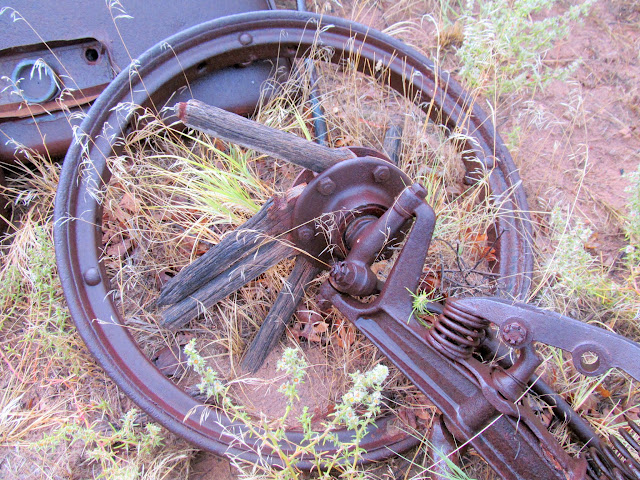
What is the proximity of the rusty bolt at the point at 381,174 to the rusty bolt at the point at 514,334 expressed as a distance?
2.75 feet

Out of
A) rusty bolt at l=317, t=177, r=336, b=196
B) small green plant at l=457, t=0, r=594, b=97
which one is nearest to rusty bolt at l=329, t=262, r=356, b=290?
rusty bolt at l=317, t=177, r=336, b=196

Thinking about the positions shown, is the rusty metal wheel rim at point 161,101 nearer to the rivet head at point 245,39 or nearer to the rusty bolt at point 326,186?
the rivet head at point 245,39

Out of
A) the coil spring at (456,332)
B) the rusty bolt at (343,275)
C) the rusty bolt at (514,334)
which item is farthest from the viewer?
the rusty bolt at (343,275)

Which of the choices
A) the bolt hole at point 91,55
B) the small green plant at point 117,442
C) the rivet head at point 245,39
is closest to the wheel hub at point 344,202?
the rivet head at point 245,39

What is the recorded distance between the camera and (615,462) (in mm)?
1765

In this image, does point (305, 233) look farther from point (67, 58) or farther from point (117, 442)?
point (67, 58)

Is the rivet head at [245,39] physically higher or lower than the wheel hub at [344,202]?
higher

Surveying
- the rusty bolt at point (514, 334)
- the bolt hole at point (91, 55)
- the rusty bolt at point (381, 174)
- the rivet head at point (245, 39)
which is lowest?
the rusty bolt at point (514, 334)

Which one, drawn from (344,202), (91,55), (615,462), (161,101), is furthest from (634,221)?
(91,55)

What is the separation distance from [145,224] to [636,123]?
3265 millimetres

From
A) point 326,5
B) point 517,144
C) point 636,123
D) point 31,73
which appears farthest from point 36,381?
Answer: point 636,123

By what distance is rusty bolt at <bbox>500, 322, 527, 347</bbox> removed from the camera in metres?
1.58

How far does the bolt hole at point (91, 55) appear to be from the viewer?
2.51m

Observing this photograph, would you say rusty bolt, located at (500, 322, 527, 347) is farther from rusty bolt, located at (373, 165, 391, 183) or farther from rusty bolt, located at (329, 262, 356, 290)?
rusty bolt, located at (373, 165, 391, 183)
